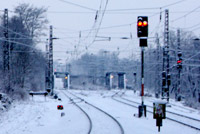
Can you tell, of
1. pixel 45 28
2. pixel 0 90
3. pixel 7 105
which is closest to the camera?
pixel 7 105

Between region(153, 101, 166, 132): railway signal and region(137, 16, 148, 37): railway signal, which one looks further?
region(137, 16, 148, 37): railway signal

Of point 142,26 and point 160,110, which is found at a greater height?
point 142,26

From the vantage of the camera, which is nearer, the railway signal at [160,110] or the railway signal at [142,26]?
the railway signal at [160,110]

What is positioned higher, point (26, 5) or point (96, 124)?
point (26, 5)

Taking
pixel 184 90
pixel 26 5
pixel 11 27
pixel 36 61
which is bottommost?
pixel 184 90

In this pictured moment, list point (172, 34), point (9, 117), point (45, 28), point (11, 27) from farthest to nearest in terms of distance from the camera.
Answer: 1. point (172, 34)
2. point (45, 28)
3. point (11, 27)
4. point (9, 117)

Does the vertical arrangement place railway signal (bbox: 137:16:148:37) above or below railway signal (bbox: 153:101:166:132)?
above

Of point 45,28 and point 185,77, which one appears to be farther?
point 185,77

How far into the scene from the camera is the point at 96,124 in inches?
576

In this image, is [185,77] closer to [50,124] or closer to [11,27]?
[11,27]

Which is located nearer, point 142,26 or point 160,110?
point 160,110

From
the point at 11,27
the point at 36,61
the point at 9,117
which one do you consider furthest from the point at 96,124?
the point at 36,61

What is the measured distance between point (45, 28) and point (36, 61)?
276 inches

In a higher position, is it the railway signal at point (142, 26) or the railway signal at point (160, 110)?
the railway signal at point (142, 26)
